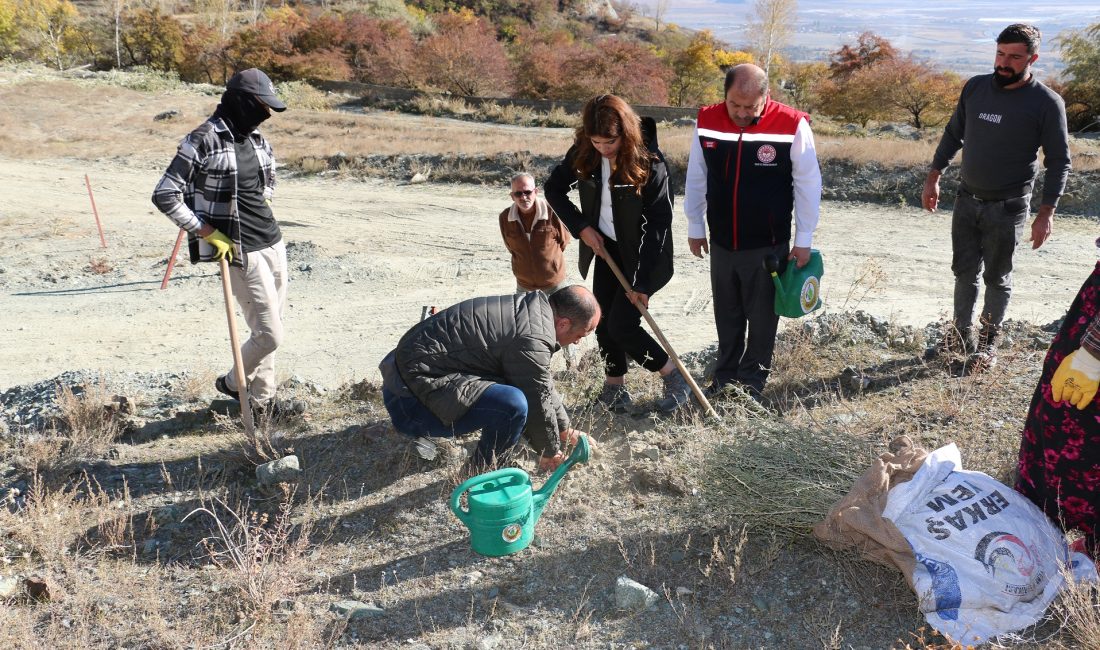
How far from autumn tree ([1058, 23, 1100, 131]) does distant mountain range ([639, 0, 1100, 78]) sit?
0.61 metres

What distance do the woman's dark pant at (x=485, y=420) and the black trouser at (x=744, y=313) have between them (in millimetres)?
1458

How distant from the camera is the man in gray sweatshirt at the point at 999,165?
14.5 feet

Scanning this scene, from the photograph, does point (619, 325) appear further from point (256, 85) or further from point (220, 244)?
point (256, 85)

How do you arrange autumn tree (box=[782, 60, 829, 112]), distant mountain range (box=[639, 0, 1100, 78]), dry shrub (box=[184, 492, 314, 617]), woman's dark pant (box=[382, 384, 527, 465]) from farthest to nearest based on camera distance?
distant mountain range (box=[639, 0, 1100, 78]) < autumn tree (box=[782, 60, 829, 112]) < woman's dark pant (box=[382, 384, 527, 465]) < dry shrub (box=[184, 492, 314, 617])

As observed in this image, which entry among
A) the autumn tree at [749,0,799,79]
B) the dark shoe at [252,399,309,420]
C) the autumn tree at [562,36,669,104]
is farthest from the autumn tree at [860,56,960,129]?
the dark shoe at [252,399,309,420]

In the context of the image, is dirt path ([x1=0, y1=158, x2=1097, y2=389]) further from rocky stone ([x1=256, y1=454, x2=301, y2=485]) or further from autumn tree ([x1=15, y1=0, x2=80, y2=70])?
autumn tree ([x1=15, y1=0, x2=80, y2=70])

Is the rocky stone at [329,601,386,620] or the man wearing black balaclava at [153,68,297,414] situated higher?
the man wearing black balaclava at [153,68,297,414]

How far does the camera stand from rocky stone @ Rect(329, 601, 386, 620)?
3.05 metres

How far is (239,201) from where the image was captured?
4234mm

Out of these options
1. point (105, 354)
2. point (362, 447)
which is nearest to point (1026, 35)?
point (362, 447)

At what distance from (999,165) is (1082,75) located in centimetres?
2354

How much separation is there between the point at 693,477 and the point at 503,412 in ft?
2.92

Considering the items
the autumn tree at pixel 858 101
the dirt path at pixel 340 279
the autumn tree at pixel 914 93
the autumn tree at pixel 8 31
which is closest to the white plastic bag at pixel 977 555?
the dirt path at pixel 340 279

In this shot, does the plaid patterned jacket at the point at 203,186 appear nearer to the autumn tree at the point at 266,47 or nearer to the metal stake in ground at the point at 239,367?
the metal stake in ground at the point at 239,367
